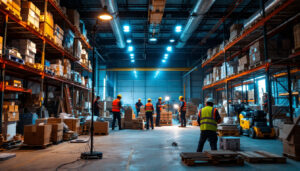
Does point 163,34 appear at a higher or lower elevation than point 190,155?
higher

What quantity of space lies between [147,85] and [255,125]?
73.3ft

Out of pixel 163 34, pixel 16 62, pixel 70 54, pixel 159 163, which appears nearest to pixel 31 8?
pixel 16 62

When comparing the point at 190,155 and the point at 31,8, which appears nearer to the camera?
the point at 190,155

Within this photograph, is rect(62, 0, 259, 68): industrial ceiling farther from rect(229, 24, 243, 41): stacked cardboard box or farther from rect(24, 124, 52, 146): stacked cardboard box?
rect(24, 124, 52, 146): stacked cardboard box

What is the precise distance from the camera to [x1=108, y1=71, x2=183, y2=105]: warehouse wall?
30.9 m

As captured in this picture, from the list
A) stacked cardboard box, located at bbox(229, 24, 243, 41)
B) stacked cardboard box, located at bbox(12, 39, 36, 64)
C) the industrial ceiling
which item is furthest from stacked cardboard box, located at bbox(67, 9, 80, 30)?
stacked cardboard box, located at bbox(229, 24, 243, 41)

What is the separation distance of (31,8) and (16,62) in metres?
2.35

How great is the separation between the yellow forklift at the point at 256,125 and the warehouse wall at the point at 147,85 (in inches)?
800

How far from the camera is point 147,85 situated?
3133 cm

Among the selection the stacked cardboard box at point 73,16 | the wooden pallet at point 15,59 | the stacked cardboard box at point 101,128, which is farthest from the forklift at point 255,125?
the stacked cardboard box at point 73,16

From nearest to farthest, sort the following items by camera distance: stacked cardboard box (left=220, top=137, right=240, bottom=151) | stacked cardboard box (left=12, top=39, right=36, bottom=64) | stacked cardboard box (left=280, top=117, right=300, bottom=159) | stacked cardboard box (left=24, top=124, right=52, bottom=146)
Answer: stacked cardboard box (left=280, top=117, right=300, bottom=159) < stacked cardboard box (left=220, top=137, right=240, bottom=151) < stacked cardboard box (left=24, top=124, right=52, bottom=146) < stacked cardboard box (left=12, top=39, right=36, bottom=64)

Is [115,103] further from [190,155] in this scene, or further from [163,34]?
[163,34]

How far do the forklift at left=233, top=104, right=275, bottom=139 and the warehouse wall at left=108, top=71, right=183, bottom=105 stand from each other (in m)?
20.2

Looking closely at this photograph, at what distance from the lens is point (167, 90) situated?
31.3 m
